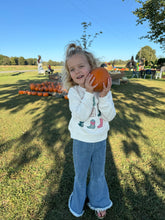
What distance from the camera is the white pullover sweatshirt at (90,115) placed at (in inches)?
51.8

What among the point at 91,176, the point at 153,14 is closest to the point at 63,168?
the point at 91,176

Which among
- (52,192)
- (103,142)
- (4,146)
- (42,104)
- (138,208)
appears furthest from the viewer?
(42,104)

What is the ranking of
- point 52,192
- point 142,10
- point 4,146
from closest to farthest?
point 52,192
point 4,146
point 142,10

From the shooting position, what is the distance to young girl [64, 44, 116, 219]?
1.31 m

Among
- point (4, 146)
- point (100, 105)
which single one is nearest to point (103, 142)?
point (100, 105)

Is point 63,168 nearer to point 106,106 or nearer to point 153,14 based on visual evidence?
point 106,106

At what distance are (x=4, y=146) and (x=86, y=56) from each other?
119 inches

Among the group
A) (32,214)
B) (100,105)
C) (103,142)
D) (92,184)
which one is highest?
(100,105)

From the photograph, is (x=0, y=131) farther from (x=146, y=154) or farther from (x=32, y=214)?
(x=146, y=154)

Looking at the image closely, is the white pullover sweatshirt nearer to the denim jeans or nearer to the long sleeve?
the long sleeve

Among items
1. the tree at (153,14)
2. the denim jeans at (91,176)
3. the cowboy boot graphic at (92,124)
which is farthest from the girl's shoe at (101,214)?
the tree at (153,14)

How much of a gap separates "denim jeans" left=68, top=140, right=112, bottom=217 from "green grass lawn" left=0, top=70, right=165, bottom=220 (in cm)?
16

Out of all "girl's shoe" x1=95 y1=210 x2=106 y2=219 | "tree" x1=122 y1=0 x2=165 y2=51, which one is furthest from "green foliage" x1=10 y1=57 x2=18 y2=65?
"girl's shoe" x1=95 y1=210 x2=106 y2=219

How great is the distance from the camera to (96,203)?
1.86 meters
